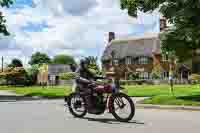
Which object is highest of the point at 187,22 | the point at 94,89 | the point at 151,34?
the point at 151,34

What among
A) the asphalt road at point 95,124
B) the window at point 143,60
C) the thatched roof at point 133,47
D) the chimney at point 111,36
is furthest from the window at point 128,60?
the asphalt road at point 95,124

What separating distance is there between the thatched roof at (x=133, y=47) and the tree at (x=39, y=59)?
84707 mm

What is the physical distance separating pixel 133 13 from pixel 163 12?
2218 millimetres

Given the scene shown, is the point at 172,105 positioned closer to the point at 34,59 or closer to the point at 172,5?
the point at 172,5

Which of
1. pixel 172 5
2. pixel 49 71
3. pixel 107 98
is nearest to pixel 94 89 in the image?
pixel 107 98

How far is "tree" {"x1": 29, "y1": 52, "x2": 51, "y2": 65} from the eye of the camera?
188125 millimetres

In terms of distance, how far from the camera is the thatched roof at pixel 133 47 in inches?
3824

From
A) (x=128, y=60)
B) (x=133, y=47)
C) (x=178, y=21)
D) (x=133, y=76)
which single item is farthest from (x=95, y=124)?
(x=133, y=47)

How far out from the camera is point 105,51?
348 feet

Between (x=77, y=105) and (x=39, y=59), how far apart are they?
572 ft

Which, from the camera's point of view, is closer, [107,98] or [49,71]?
[107,98]

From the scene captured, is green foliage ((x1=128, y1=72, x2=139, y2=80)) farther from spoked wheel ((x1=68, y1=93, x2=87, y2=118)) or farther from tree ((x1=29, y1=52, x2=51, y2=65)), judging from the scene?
tree ((x1=29, y1=52, x2=51, y2=65))

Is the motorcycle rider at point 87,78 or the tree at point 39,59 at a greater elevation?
the tree at point 39,59

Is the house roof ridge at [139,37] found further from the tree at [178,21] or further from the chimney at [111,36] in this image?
the tree at [178,21]
